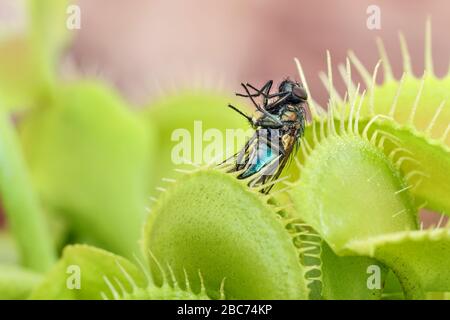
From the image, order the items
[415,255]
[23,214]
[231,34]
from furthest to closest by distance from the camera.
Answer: [231,34], [23,214], [415,255]

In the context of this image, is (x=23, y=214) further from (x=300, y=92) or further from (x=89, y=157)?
(x=300, y=92)

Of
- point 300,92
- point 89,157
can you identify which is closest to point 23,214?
point 89,157

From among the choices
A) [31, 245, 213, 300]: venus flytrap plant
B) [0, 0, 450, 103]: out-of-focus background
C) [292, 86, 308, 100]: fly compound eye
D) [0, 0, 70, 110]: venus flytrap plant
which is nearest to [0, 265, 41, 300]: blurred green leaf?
[31, 245, 213, 300]: venus flytrap plant

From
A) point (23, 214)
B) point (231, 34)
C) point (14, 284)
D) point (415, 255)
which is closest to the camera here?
point (415, 255)

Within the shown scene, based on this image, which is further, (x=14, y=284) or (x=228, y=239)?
(x=14, y=284)

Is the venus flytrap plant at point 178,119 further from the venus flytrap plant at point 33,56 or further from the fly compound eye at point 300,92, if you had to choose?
the fly compound eye at point 300,92

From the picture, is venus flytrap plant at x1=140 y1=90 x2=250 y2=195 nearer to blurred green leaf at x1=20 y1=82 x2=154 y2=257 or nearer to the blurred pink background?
blurred green leaf at x1=20 y1=82 x2=154 y2=257

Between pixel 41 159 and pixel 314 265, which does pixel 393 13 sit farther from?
pixel 314 265

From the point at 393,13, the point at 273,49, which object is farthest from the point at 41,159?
the point at 393,13
